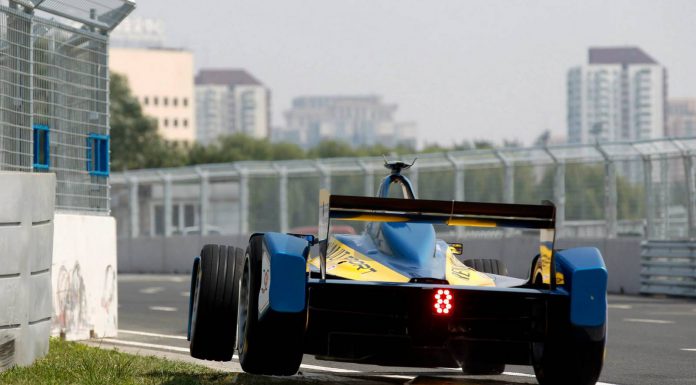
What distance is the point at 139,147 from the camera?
372ft

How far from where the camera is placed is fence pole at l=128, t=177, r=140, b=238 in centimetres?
3712

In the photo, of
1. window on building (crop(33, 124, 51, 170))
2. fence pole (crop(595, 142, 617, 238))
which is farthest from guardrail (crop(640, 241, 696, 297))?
window on building (crop(33, 124, 51, 170))

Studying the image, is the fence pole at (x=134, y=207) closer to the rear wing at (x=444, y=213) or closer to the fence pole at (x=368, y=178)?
the fence pole at (x=368, y=178)

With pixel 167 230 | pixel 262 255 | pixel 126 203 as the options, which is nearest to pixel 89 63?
pixel 262 255

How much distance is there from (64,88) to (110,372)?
5381 millimetres

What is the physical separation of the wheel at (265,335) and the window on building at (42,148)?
5.33 m

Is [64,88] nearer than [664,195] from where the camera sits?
Yes

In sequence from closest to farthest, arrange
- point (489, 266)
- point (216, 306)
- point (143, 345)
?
1. point (216, 306)
2. point (489, 266)
3. point (143, 345)

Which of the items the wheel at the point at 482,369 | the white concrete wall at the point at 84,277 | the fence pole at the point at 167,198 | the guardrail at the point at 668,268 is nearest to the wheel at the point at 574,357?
the wheel at the point at 482,369

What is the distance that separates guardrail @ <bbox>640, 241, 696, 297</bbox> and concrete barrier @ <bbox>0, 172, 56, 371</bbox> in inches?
556

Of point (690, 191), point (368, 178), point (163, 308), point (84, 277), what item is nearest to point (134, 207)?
point (368, 178)

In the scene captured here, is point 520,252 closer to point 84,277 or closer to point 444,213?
point 84,277

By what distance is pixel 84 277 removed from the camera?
13.1 meters

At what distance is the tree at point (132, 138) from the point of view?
11150 centimetres
